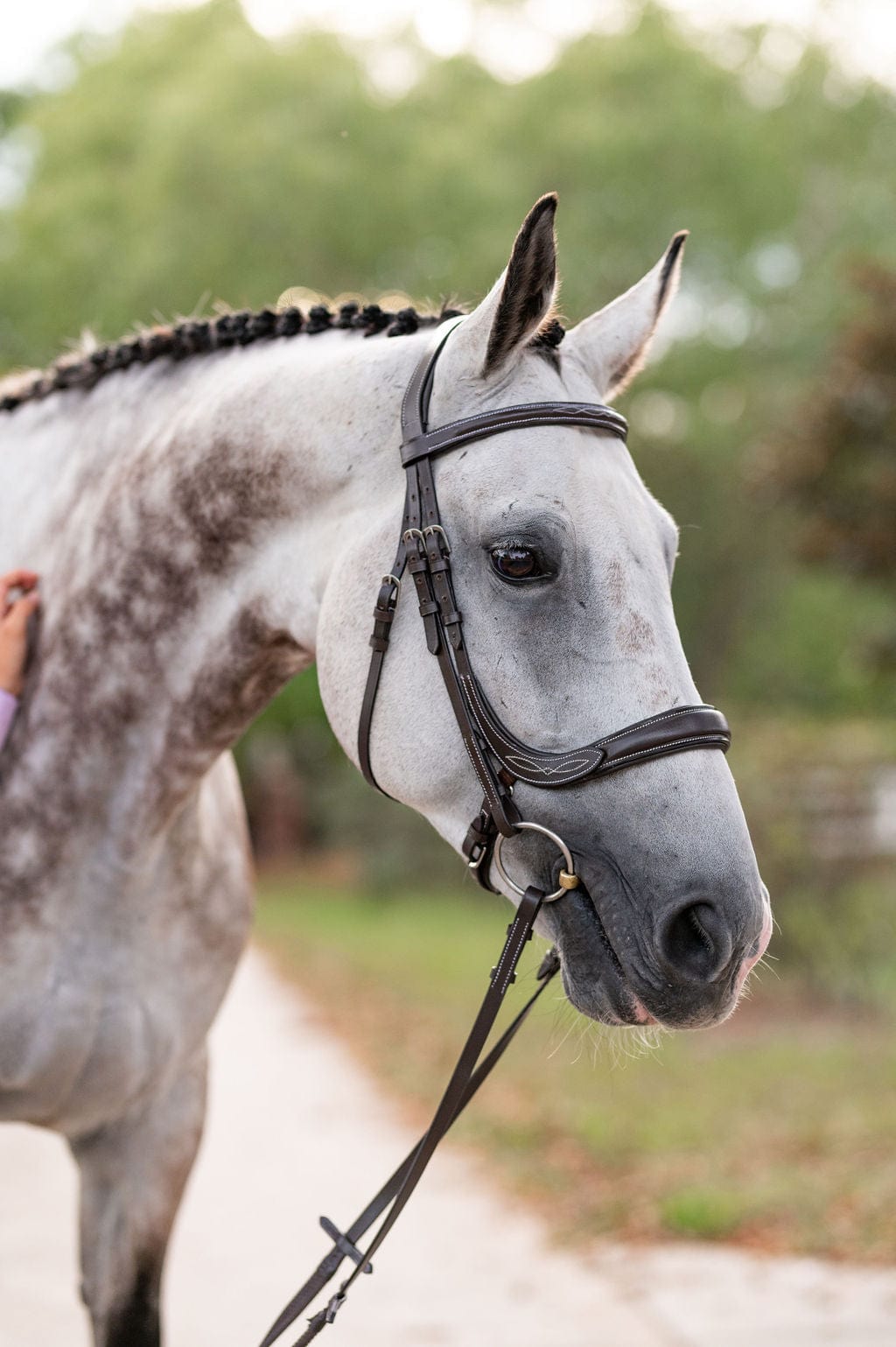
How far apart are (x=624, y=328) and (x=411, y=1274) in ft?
11.8

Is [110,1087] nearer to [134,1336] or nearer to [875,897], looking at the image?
[134,1336]

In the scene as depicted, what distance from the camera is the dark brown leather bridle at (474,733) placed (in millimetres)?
1829

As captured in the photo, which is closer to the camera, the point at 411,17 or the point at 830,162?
the point at 411,17

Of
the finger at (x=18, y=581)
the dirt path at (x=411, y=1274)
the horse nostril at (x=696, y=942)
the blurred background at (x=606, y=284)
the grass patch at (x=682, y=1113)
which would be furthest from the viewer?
the blurred background at (x=606, y=284)

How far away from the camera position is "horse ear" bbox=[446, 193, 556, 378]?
6.06 ft

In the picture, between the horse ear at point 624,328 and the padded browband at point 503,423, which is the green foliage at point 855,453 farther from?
the padded browband at point 503,423

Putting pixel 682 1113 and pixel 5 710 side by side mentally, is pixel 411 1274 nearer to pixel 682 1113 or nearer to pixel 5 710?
pixel 682 1113

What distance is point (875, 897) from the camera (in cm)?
820

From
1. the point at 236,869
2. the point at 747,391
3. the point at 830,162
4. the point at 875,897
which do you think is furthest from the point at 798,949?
the point at 830,162

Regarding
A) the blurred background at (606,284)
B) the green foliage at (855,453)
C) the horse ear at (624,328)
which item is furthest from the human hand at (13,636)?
the green foliage at (855,453)

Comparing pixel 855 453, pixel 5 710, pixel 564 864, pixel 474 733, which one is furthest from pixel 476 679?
pixel 855 453

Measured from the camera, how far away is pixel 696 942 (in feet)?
5.92

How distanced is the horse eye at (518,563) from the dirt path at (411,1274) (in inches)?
117

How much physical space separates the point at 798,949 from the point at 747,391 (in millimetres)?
10382
